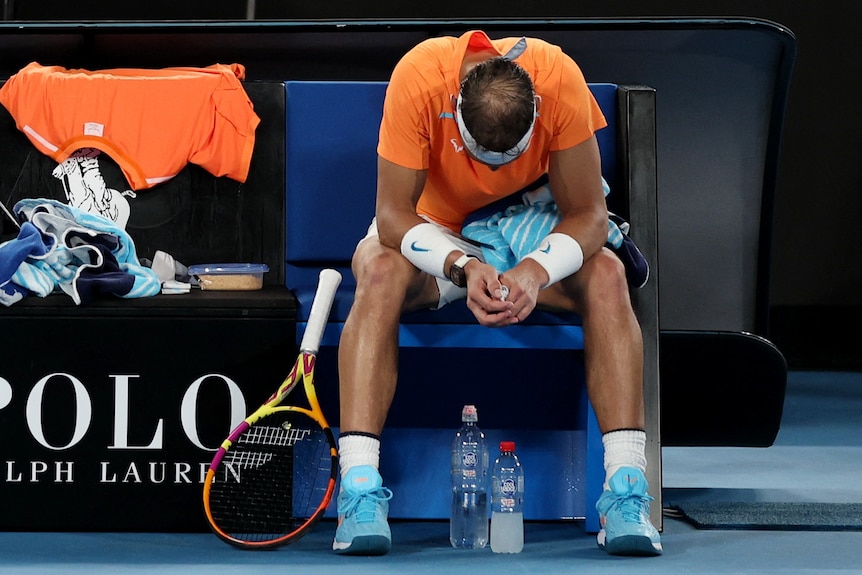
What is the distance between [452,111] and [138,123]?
108cm

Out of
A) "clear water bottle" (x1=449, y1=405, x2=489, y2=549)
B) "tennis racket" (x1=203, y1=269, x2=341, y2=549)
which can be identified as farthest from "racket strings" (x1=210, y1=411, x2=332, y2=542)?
"clear water bottle" (x1=449, y1=405, x2=489, y2=549)

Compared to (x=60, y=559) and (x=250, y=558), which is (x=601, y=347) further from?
(x=60, y=559)

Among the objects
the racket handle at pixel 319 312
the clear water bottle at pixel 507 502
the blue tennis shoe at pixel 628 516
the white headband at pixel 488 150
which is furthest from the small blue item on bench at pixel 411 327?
the white headband at pixel 488 150

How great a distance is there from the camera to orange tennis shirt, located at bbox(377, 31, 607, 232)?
2973 millimetres

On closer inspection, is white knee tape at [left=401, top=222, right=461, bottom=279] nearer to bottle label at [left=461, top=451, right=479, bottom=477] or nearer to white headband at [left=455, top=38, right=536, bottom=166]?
white headband at [left=455, top=38, right=536, bottom=166]

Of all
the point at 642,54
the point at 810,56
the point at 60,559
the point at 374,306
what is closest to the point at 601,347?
the point at 374,306

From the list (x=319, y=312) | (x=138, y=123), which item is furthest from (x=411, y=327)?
(x=138, y=123)

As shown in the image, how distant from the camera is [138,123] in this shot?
11.8ft

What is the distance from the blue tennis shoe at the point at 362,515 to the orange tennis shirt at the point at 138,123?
114 cm

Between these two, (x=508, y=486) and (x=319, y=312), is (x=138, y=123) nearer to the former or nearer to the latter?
(x=319, y=312)

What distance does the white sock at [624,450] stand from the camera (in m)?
2.84

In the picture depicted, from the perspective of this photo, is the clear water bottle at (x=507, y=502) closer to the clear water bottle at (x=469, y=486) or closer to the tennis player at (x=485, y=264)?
the clear water bottle at (x=469, y=486)

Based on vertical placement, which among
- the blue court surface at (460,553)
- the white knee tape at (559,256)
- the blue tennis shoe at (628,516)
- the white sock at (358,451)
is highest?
the white knee tape at (559,256)

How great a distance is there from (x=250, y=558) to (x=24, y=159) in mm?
1482
